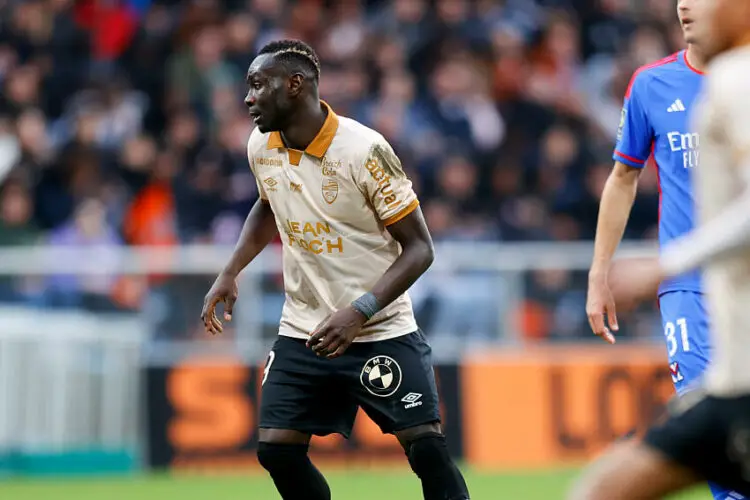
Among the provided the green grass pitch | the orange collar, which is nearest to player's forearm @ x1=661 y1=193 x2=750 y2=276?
the orange collar

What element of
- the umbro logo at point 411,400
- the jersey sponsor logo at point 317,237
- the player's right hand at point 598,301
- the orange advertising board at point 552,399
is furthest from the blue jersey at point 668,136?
the orange advertising board at point 552,399

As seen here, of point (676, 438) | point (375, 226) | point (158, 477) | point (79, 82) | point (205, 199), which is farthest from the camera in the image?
point (79, 82)

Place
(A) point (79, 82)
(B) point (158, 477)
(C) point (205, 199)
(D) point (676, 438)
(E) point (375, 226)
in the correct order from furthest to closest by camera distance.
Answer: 1. (A) point (79, 82)
2. (C) point (205, 199)
3. (B) point (158, 477)
4. (E) point (375, 226)
5. (D) point (676, 438)

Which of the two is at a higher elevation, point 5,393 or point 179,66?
point 179,66

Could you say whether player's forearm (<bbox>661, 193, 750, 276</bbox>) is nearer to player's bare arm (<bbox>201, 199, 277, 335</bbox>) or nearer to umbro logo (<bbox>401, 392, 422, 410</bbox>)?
umbro logo (<bbox>401, 392, 422, 410</bbox>)

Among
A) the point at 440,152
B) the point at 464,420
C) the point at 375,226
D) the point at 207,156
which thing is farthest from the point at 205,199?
the point at 375,226

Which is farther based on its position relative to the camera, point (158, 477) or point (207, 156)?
point (207, 156)

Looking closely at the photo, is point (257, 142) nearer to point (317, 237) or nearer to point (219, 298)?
point (317, 237)

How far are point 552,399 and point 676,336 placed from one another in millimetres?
6645

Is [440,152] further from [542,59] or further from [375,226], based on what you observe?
[375,226]

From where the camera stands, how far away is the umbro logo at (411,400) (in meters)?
6.20

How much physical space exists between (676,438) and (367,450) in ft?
28.3

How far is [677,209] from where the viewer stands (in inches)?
231

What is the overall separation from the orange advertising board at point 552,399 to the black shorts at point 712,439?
8435mm
